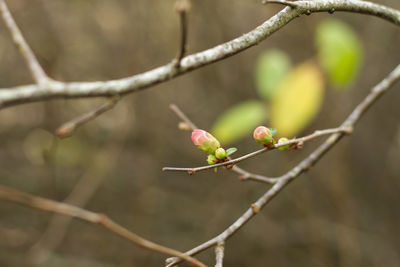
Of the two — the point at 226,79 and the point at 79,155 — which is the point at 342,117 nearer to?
the point at 226,79

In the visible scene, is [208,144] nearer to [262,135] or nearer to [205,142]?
[205,142]

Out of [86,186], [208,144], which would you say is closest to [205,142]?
[208,144]

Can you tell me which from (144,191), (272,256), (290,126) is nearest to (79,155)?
(144,191)

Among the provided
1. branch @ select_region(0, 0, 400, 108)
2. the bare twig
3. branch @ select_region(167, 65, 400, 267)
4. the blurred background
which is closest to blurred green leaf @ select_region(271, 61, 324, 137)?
branch @ select_region(167, 65, 400, 267)

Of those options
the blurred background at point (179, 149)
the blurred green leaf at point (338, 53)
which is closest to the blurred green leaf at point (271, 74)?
the blurred green leaf at point (338, 53)

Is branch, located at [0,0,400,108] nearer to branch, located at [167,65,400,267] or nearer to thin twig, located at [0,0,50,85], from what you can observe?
thin twig, located at [0,0,50,85]
